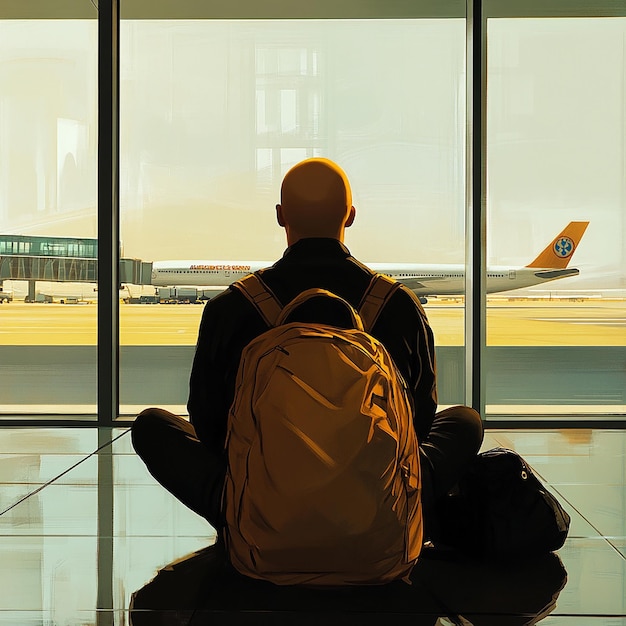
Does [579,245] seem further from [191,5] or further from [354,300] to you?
[354,300]

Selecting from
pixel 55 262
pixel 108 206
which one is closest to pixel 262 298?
pixel 108 206

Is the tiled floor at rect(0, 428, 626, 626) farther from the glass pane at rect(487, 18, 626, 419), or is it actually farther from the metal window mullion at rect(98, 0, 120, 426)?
the glass pane at rect(487, 18, 626, 419)

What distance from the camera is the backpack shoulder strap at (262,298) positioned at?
240cm

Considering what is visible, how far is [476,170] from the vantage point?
17.9 feet

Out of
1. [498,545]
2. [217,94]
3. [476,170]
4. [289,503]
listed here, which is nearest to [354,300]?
[289,503]

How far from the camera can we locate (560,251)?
575cm

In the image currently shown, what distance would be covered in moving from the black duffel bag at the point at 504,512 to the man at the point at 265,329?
10cm

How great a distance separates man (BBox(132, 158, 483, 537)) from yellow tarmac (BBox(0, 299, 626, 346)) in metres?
3.18

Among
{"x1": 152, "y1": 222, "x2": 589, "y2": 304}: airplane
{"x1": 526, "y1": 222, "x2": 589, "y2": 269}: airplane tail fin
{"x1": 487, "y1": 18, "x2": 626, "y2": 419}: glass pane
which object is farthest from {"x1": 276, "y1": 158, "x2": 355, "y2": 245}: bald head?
{"x1": 526, "y1": 222, "x2": 589, "y2": 269}: airplane tail fin

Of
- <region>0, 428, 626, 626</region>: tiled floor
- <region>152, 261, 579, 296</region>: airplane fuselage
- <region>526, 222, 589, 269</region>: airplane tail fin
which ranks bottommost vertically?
<region>0, 428, 626, 626</region>: tiled floor

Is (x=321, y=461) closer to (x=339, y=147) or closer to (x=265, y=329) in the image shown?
→ (x=265, y=329)

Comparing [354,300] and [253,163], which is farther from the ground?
[253,163]

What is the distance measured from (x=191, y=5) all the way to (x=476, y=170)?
204 cm

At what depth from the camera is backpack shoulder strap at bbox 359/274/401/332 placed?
7.90 feet
